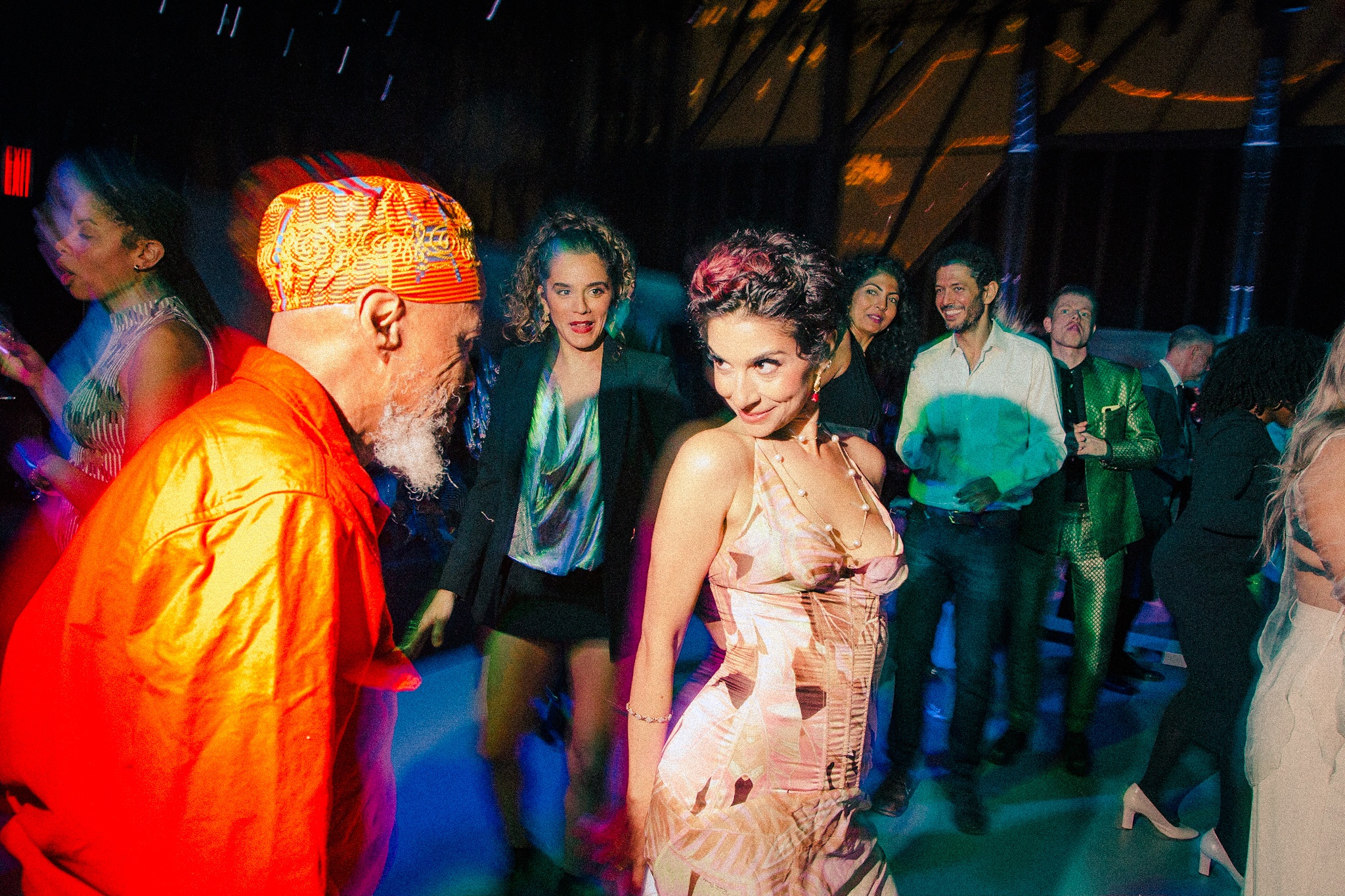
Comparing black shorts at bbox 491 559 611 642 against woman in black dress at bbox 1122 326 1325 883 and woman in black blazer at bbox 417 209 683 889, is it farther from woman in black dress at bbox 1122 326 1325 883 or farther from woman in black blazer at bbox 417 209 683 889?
woman in black dress at bbox 1122 326 1325 883

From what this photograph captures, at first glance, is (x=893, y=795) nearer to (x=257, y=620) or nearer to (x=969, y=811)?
(x=969, y=811)

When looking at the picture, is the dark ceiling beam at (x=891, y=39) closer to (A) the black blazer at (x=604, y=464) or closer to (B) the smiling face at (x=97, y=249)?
(A) the black blazer at (x=604, y=464)

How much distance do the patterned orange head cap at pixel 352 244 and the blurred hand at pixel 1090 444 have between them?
295 cm

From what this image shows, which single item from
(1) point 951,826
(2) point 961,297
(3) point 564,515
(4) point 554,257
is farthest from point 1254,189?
(3) point 564,515

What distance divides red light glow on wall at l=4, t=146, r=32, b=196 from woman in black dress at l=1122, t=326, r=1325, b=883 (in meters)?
6.41

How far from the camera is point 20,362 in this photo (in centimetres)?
246

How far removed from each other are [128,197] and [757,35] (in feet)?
28.4

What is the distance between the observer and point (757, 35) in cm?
944

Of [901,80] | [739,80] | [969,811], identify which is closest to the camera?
[969,811]

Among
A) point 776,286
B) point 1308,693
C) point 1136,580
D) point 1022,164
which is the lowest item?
point 1136,580

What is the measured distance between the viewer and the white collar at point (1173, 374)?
15.2ft

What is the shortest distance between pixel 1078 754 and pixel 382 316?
3420 millimetres

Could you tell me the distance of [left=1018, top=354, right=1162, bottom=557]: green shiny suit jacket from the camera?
335cm

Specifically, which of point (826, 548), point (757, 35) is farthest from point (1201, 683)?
point (757, 35)
